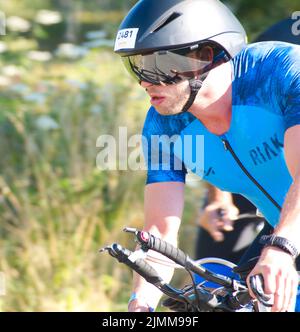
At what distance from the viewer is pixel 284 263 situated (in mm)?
2984

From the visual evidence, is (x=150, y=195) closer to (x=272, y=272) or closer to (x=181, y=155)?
(x=181, y=155)

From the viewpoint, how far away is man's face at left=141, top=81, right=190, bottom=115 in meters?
3.66

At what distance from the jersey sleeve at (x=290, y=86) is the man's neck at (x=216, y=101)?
31 centimetres

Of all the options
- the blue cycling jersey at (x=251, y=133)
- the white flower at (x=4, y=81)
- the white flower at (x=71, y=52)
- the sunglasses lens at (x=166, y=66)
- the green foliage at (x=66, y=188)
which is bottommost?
the blue cycling jersey at (x=251, y=133)

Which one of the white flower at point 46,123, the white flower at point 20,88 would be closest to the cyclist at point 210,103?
the white flower at point 46,123

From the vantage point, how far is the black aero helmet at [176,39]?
3523 mm

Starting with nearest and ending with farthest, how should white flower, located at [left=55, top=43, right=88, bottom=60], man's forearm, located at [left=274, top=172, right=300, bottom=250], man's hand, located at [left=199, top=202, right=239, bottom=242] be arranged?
man's forearm, located at [left=274, top=172, right=300, bottom=250] < man's hand, located at [left=199, top=202, right=239, bottom=242] < white flower, located at [left=55, top=43, right=88, bottom=60]

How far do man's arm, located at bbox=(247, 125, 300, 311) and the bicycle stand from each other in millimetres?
170

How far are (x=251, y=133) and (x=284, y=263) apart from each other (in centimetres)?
91

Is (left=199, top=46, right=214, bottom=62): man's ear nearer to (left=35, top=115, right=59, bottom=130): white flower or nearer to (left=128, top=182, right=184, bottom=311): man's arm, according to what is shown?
(left=128, top=182, right=184, bottom=311): man's arm

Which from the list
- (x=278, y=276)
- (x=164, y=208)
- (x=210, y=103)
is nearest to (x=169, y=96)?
(x=210, y=103)

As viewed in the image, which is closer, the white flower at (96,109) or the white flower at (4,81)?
the white flower at (96,109)

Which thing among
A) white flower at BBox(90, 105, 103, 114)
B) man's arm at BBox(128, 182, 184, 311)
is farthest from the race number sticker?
white flower at BBox(90, 105, 103, 114)

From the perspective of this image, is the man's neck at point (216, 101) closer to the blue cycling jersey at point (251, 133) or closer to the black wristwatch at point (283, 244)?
the blue cycling jersey at point (251, 133)
